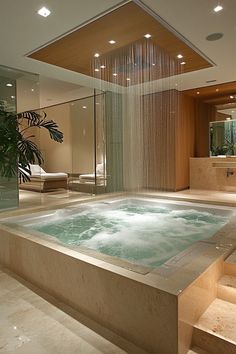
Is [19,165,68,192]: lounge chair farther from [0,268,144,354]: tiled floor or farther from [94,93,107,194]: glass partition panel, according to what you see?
[0,268,144,354]: tiled floor

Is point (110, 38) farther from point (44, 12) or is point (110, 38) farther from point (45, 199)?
point (45, 199)

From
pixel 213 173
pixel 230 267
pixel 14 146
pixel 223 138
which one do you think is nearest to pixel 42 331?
pixel 230 267

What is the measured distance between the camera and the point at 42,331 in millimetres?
1722

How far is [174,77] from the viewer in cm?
516

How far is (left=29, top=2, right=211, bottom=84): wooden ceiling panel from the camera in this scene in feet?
9.99

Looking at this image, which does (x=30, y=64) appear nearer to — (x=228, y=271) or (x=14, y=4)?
(x=14, y=4)

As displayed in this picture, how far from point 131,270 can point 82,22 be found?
9.47 feet

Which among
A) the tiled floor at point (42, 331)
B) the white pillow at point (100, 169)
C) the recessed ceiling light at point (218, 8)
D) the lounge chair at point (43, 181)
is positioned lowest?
the tiled floor at point (42, 331)

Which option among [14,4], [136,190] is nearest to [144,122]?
[136,190]

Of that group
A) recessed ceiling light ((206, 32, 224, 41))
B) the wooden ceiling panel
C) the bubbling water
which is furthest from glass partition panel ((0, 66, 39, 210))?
recessed ceiling light ((206, 32, 224, 41))

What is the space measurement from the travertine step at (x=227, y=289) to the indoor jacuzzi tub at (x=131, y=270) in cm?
9

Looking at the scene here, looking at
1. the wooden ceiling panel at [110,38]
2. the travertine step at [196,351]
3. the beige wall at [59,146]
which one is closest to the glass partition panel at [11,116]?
the wooden ceiling panel at [110,38]

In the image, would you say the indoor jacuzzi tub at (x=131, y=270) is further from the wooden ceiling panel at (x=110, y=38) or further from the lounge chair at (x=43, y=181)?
the lounge chair at (x=43, y=181)

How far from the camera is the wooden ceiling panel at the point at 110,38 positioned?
304 centimetres
